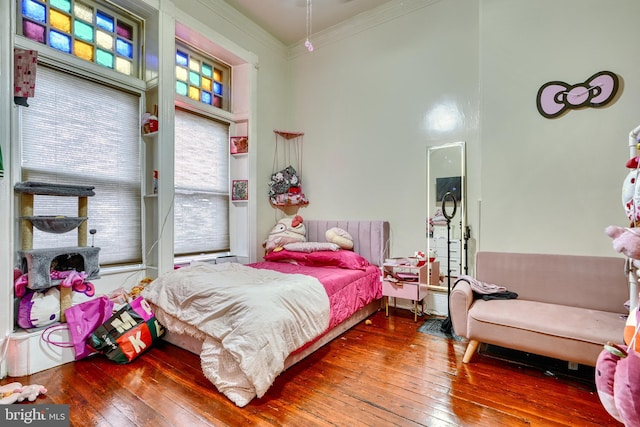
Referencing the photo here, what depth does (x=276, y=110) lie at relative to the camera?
429 centimetres

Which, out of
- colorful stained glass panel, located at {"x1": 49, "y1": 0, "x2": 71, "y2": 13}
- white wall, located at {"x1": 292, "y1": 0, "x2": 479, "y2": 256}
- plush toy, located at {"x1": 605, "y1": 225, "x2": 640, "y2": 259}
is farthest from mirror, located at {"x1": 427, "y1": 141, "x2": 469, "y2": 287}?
colorful stained glass panel, located at {"x1": 49, "y1": 0, "x2": 71, "y2": 13}

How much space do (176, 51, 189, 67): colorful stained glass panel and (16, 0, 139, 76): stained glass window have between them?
41 cm

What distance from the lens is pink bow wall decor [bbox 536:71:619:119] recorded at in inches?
91.3

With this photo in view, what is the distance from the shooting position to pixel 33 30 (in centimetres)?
243

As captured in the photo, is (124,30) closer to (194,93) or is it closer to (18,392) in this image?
(194,93)

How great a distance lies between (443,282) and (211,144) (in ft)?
10.6

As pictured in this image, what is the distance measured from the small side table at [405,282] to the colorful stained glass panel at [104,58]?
3.43 metres

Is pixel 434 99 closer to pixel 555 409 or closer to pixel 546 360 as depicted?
pixel 546 360

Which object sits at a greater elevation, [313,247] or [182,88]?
[182,88]

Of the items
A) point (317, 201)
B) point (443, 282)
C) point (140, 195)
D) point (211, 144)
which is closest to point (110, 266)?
point (140, 195)

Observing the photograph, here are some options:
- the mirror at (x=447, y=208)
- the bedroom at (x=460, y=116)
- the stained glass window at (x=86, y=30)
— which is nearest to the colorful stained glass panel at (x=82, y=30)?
the stained glass window at (x=86, y=30)

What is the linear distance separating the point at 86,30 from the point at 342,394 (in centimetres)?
375

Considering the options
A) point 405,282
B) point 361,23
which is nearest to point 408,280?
point 405,282

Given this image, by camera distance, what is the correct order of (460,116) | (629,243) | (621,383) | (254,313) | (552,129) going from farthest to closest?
1. (460,116)
2. (552,129)
3. (254,313)
4. (629,243)
5. (621,383)
